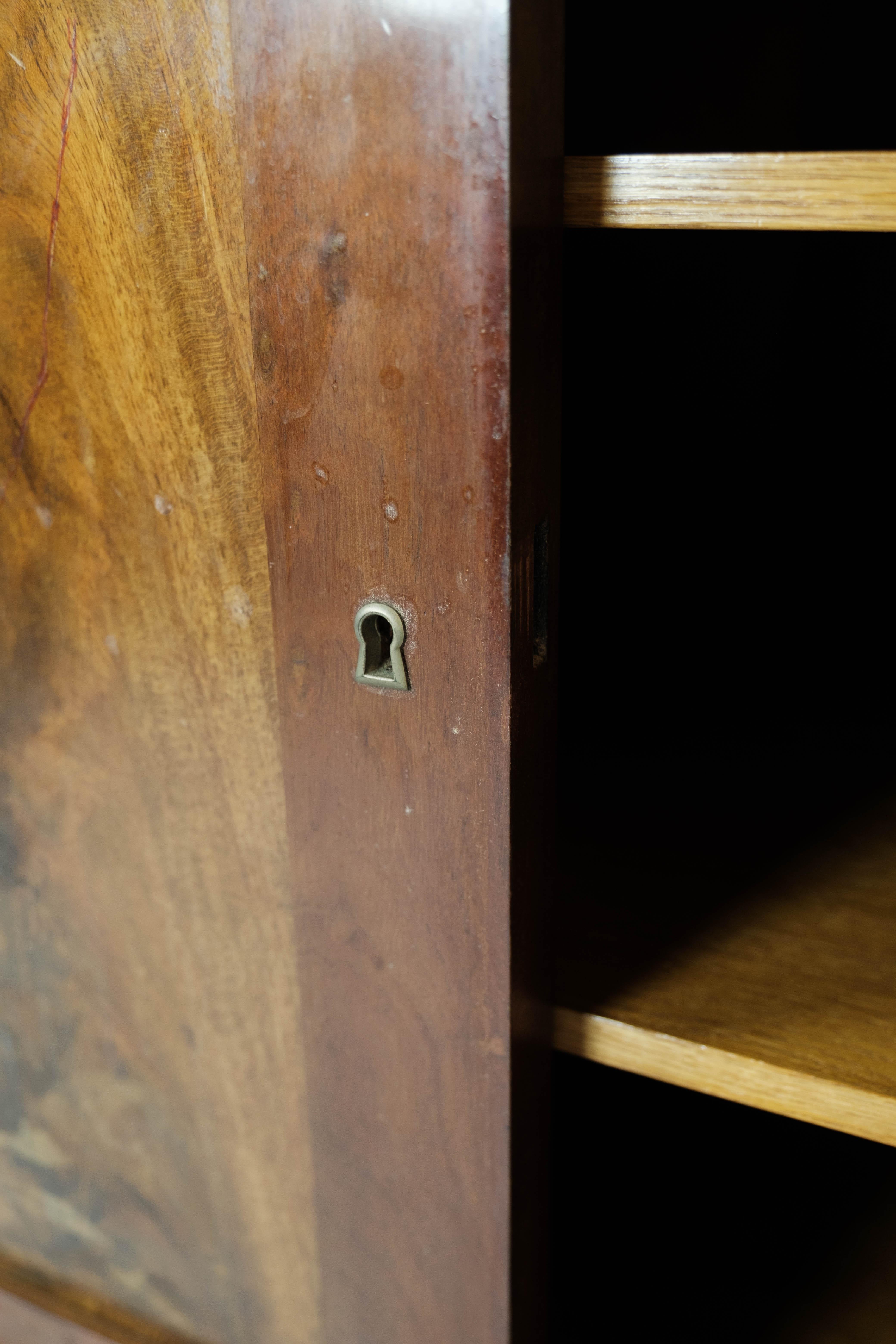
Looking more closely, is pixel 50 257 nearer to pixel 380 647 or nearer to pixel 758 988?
pixel 380 647

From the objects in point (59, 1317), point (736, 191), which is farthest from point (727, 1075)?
point (59, 1317)

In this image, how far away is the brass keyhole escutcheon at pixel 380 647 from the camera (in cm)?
36

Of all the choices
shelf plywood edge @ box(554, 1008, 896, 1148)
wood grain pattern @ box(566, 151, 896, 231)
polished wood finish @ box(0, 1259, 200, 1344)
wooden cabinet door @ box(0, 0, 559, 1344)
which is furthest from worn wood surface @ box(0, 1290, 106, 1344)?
wood grain pattern @ box(566, 151, 896, 231)

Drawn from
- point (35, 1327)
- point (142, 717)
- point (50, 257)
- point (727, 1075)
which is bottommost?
point (35, 1327)

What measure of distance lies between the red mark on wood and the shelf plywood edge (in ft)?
1.00

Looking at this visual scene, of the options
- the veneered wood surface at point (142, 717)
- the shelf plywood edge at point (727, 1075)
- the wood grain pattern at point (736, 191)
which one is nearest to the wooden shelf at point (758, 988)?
the shelf plywood edge at point (727, 1075)

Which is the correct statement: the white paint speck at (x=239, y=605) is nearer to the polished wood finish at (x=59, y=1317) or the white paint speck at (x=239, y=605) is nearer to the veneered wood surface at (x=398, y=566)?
the veneered wood surface at (x=398, y=566)

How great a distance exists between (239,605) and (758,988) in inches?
10.1

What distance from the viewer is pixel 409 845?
39 centimetres

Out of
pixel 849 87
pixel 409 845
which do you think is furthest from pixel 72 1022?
pixel 849 87

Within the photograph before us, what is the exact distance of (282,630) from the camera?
0.39m

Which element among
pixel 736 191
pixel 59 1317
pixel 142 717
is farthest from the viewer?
pixel 59 1317

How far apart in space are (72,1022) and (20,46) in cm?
42

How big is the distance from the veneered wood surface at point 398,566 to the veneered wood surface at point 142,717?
0.06 ft
